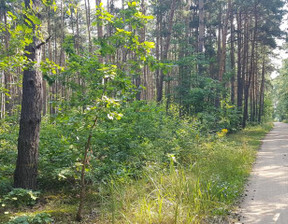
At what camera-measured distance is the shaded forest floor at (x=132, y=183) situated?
12.8 feet

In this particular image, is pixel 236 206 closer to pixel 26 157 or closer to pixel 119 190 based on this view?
pixel 119 190

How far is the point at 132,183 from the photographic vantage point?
5152mm

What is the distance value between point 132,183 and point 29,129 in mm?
2410

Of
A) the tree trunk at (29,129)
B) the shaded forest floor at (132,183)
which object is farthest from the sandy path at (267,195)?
the tree trunk at (29,129)

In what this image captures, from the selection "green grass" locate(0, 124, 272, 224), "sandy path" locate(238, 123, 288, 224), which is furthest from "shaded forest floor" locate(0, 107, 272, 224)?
"sandy path" locate(238, 123, 288, 224)

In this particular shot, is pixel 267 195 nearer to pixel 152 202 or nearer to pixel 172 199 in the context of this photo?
pixel 172 199

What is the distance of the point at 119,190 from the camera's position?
14.5ft

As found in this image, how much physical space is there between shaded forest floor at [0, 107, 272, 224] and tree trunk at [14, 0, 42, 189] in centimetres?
34

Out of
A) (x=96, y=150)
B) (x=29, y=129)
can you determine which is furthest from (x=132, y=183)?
(x=29, y=129)

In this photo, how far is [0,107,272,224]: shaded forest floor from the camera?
3.91 meters

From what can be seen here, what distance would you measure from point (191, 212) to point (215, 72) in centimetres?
2118

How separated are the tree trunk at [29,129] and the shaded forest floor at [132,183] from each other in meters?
0.34

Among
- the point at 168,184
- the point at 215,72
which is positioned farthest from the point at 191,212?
the point at 215,72

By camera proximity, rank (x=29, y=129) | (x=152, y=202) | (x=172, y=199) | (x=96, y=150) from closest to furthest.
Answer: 1. (x=152, y=202)
2. (x=172, y=199)
3. (x=29, y=129)
4. (x=96, y=150)
